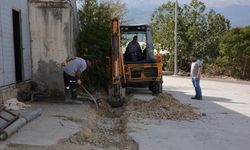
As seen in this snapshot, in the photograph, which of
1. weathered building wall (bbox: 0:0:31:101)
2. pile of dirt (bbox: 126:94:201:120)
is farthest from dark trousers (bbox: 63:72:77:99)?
pile of dirt (bbox: 126:94:201:120)

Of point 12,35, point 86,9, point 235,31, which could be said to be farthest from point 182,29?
point 12,35

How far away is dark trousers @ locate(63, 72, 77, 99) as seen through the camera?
14.0 metres

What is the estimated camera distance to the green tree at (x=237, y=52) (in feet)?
107

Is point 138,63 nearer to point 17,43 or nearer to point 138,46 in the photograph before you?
point 138,46

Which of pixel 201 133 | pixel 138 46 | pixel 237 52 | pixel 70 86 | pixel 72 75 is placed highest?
pixel 138 46

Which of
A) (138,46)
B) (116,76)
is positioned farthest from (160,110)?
(138,46)

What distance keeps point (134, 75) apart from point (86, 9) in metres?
3.71

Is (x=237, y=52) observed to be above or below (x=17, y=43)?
below

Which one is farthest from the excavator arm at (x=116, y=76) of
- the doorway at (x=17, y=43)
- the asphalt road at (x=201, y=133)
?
the doorway at (x=17, y=43)

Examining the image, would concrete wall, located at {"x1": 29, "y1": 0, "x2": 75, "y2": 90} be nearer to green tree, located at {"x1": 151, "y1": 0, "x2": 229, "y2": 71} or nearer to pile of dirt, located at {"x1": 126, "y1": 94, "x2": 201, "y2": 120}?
pile of dirt, located at {"x1": 126, "y1": 94, "x2": 201, "y2": 120}

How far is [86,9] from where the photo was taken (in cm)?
2027

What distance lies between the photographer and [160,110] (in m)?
13.8

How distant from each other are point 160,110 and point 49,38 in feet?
14.6

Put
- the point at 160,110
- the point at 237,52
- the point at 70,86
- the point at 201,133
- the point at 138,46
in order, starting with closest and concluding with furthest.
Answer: the point at 201,133 → the point at 160,110 → the point at 70,86 → the point at 138,46 → the point at 237,52
